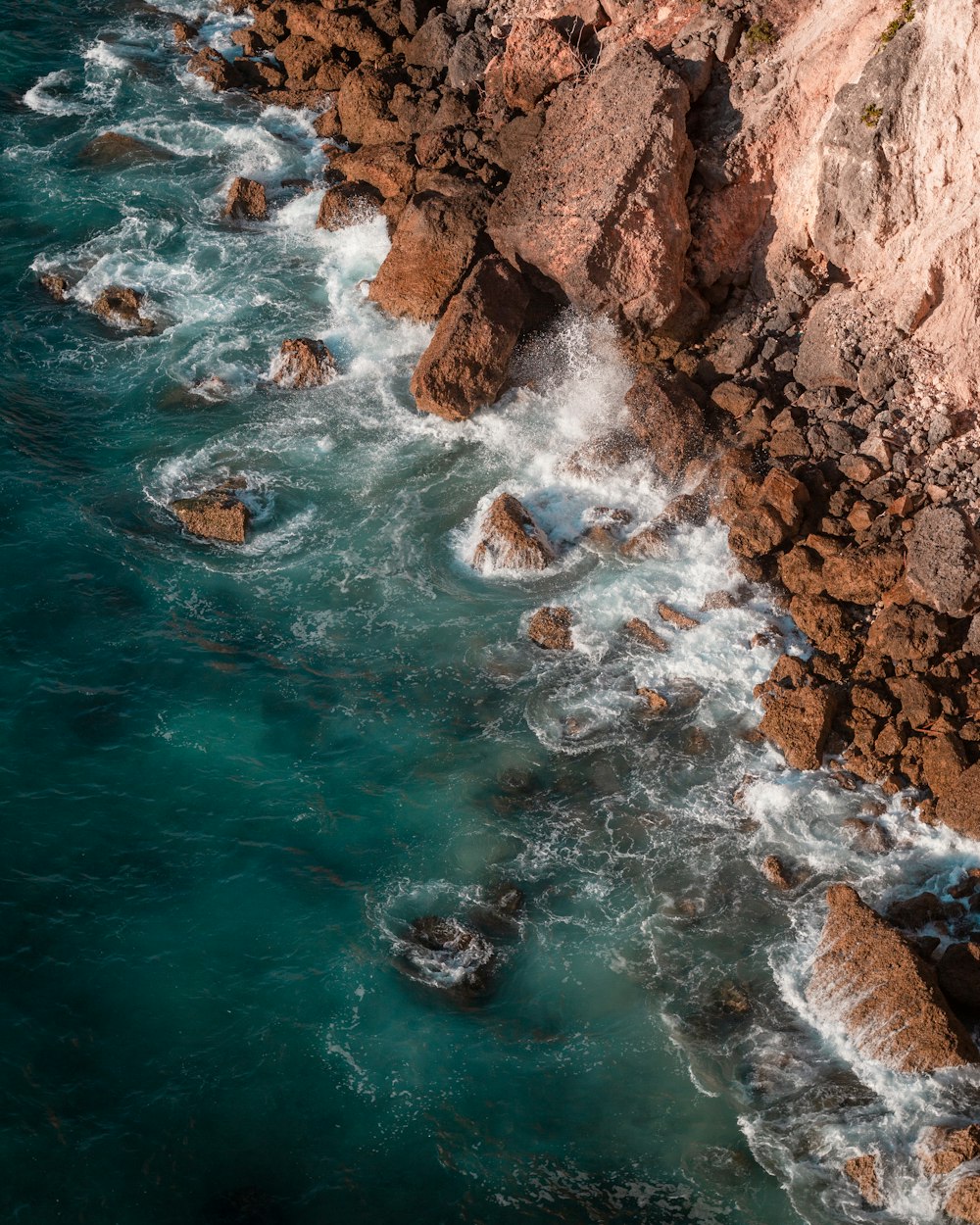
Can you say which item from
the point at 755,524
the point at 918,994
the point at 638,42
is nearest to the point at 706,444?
the point at 755,524

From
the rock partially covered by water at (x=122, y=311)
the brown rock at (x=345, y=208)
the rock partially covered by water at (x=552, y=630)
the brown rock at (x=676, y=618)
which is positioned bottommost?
the rock partially covered by water at (x=122, y=311)

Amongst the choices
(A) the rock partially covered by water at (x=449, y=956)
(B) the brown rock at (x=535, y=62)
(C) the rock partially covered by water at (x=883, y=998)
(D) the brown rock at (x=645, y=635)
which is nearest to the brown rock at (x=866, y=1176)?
(C) the rock partially covered by water at (x=883, y=998)

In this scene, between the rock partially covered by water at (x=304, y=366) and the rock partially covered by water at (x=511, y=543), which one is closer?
the rock partially covered by water at (x=511, y=543)

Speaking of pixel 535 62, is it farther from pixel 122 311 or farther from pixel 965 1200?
pixel 965 1200

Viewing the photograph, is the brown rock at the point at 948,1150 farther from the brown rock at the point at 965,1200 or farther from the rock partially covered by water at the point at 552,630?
the rock partially covered by water at the point at 552,630

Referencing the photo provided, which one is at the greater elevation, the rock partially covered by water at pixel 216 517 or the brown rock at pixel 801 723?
the brown rock at pixel 801 723

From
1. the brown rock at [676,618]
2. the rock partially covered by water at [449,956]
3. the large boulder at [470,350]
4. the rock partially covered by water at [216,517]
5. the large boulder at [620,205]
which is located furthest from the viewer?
the large boulder at [470,350]

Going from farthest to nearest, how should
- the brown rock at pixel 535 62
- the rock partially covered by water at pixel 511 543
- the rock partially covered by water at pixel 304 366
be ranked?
the brown rock at pixel 535 62 → the rock partially covered by water at pixel 304 366 → the rock partially covered by water at pixel 511 543
